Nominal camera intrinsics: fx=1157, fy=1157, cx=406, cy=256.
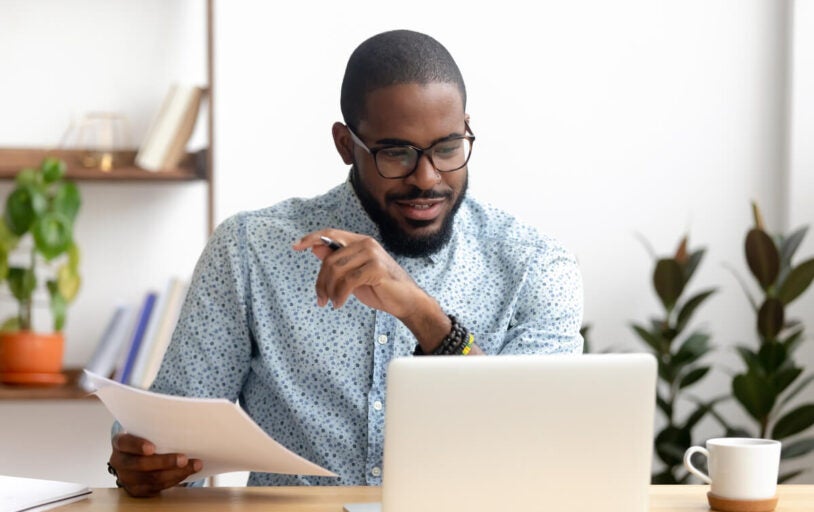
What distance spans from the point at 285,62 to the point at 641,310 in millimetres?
1163

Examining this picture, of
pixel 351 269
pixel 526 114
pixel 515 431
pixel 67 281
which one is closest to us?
pixel 515 431

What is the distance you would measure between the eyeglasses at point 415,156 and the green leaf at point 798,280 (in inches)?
54.0

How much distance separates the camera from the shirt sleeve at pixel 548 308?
178 cm

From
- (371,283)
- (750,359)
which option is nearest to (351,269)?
(371,283)

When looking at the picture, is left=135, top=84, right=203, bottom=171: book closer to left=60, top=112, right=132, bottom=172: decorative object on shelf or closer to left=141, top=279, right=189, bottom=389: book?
left=60, top=112, right=132, bottom=172: decorative object on shelf

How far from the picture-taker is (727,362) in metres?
3.15

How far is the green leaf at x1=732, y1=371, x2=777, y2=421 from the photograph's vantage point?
2779mm

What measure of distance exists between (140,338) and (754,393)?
1501 mm

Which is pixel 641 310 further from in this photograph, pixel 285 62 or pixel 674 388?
pixel 285 62

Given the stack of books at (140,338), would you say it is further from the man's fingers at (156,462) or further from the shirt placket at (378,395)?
the man's fingers at (156,462)

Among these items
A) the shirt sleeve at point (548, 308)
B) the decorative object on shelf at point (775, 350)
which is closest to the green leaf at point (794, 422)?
the decorative object on shelf at point (775, 350)

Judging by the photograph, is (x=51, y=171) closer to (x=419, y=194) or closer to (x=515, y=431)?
(x=419, y=194)

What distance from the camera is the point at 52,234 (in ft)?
9.09

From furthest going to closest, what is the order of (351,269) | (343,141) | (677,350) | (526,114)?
1. (526,114)
2. (677,350)
3. (343,141)
4. (351,269)
